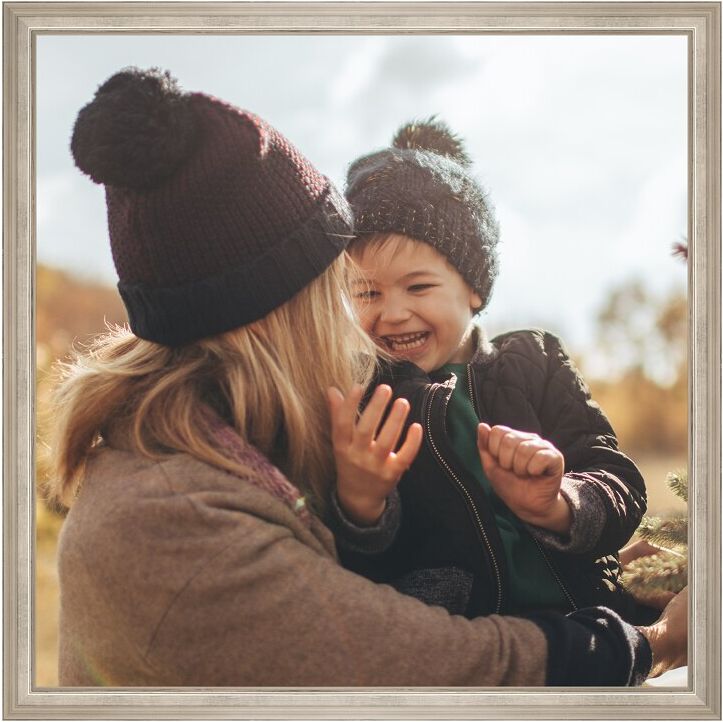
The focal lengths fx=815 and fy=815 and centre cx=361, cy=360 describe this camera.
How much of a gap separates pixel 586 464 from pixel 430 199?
71 cm

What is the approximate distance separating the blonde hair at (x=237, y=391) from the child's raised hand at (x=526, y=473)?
0.33m

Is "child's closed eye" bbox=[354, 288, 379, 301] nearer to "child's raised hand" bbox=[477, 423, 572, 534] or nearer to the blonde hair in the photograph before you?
the blonde hair

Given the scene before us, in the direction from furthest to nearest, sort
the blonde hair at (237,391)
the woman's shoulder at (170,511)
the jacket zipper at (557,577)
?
the jacket zipper at (557,577) → the blonde hair at (237,391) → the woman's shoulder at (170,511)

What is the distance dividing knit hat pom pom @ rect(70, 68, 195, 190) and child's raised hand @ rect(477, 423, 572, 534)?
80cm

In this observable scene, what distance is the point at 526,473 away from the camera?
5.42 ft

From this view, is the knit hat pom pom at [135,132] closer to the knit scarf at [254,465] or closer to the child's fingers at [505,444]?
the knit scarf at [254,465]

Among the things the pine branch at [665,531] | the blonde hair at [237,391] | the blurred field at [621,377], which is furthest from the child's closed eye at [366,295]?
the pine branch at [665,531]

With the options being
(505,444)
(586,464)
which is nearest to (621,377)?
(586,464)

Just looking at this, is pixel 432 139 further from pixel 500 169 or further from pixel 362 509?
pixel 362 509

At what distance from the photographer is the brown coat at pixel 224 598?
136cm

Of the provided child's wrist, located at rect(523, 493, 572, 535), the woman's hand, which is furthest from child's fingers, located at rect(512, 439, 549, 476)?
the woman's hand

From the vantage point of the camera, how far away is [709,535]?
1913mm

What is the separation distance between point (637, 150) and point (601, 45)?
26cm

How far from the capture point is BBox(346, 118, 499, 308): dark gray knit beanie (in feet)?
6.09
